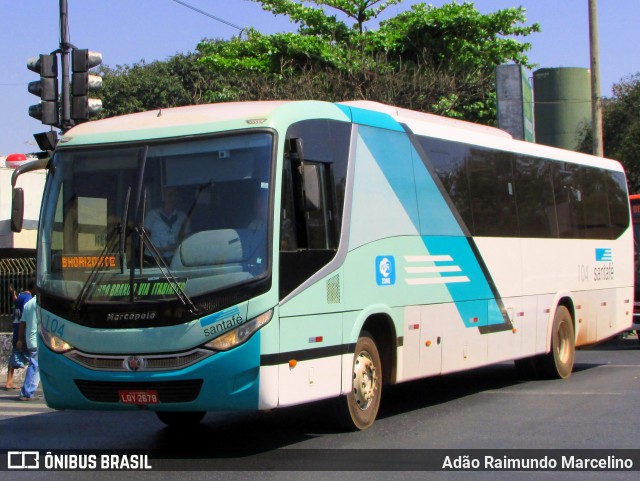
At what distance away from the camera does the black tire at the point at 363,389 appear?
9.64 meters

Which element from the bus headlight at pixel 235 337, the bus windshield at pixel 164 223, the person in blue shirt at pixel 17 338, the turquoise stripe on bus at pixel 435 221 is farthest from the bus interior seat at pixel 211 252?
the person in blue shirt at pixel 17 338

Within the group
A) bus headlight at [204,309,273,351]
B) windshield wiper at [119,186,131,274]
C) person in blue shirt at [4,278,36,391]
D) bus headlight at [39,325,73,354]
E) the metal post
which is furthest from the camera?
the metal post

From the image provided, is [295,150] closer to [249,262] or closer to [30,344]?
[249,262]

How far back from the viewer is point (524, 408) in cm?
1124

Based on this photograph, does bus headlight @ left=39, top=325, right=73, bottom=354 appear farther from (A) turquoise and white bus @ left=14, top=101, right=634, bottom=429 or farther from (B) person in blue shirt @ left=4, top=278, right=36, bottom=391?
(B) person in blue shirt @ left=4, top=278, right=36, bottom=391

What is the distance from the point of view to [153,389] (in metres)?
8.35

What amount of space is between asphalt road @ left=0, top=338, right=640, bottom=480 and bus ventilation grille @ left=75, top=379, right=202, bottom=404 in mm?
590

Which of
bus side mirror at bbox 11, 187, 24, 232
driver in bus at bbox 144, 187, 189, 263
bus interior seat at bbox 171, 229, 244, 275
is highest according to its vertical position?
bus side mirror at bbox 11, 187, 24, 232

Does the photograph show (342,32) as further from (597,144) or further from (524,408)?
(524,408)

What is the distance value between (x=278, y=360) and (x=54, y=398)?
7.04 feet

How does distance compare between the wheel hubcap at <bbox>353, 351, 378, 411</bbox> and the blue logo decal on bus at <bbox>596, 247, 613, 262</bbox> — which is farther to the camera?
the blue logo decal on bus at <bbox>596, 247, 613, 262</bbox>

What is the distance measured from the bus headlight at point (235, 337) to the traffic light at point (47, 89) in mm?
7584

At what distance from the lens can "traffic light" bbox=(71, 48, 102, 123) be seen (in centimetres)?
1461

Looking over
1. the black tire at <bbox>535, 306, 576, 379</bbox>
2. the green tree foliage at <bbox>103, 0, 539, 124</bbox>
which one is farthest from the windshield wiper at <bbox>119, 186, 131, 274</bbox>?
the green tree foliage at <bbox>103, 0, 539, 124</bbox>
